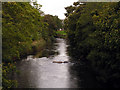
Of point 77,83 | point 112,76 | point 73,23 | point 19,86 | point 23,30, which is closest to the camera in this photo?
point 23,30

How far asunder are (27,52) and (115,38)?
32550 mm

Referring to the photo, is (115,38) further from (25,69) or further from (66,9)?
(66,9)

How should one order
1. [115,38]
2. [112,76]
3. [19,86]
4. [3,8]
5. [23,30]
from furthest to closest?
[19,86], [112,76], [115,38], [23,30], [3,8]

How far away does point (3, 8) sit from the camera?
Result: 12.6 m

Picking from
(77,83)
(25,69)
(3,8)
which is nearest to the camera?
(3,8)

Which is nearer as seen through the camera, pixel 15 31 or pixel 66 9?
pixel 15 31

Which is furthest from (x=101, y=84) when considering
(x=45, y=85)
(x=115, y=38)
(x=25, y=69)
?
(x=25, y=69)

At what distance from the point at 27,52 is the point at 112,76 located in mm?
28328

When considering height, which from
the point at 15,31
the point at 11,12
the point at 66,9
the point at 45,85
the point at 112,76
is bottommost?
the point at 45,85

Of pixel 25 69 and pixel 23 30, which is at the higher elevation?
pixel 23 30

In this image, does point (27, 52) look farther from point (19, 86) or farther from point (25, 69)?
point (19, 86)

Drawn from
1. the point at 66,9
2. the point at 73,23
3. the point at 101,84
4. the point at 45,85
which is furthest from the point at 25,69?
the point at 66,9

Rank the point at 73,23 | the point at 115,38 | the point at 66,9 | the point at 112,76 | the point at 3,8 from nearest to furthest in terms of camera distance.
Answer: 1. the point at 3,8
2. the point at 115,38
3. the point at 112,76
4. the point at 73,23
5. the point at 66,9

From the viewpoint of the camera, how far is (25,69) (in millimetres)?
29609
